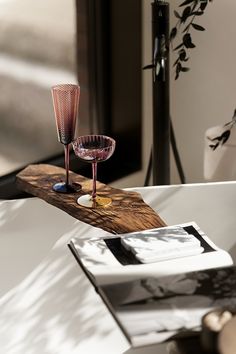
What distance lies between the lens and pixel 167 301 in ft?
4.75

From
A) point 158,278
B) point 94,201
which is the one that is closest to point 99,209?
A: point 94,201

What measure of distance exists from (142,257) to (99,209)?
1.04 ft

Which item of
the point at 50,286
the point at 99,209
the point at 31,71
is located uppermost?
the point at 31,71

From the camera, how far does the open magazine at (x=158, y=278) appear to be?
4.54 feet

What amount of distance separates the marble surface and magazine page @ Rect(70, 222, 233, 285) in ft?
1.01

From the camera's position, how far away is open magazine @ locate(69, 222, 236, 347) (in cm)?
138

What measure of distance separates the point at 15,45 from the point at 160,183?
70cm

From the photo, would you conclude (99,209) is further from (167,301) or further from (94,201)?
(167,301)

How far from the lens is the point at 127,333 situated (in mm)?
1352

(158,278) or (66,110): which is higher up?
(66,110)

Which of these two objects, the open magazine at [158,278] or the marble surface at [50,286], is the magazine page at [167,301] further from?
the marble surface at [50,286]

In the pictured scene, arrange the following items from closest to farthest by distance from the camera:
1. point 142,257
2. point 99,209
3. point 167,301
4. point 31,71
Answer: point 167,301 → point 142,257 → point 99,209 → point 31,71

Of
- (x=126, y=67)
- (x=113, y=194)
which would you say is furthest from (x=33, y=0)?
(x=113, y=194)

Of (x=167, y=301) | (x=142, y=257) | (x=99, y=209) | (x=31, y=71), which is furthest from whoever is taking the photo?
(x=31, y=71)
